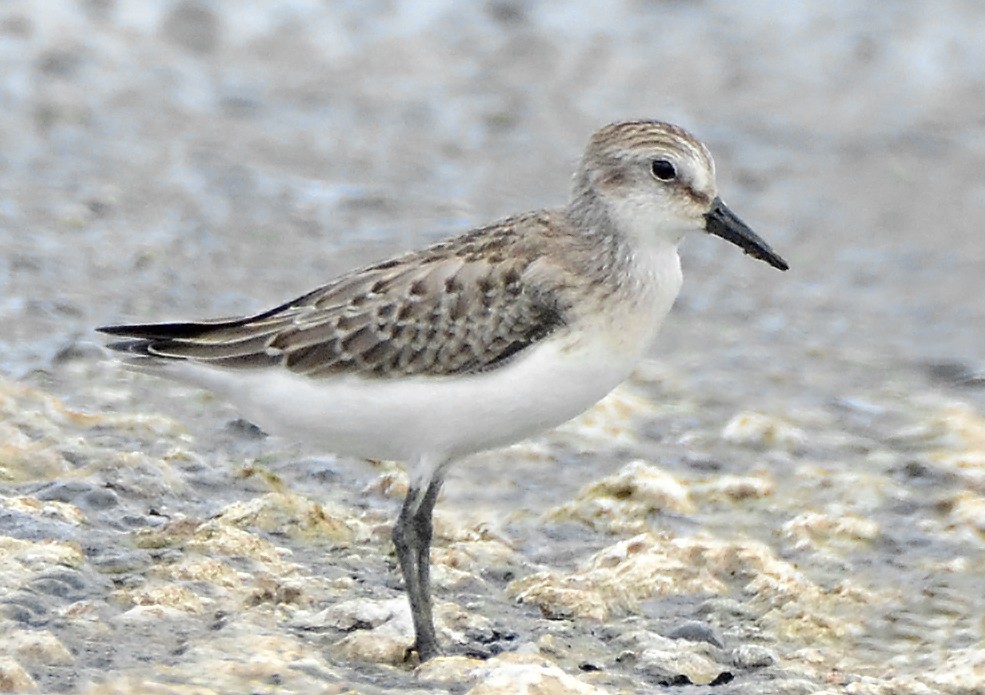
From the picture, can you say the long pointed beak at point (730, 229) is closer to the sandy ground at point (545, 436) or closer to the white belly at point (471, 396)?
the white belly at point (471, 396)

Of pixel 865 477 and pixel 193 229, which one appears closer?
pixel 865 477

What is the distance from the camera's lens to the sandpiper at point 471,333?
5.51 meters

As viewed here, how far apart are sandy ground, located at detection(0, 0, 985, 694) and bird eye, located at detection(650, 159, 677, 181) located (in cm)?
135

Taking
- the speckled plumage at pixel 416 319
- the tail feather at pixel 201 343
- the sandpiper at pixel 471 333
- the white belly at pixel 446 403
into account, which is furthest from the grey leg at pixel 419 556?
the tail feather at pixel 201 343

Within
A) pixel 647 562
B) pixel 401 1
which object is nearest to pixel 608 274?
pixel 647 562

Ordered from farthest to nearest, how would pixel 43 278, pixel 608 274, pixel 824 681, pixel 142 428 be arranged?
pixel 43 278, pixel 142 428, pixel 608 274, pixel 824 681

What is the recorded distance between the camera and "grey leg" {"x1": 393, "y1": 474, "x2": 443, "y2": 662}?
5.23 meters

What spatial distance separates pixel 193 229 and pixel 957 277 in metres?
4.49

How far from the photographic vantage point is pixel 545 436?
740 centimetres

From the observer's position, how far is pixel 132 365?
234 inches

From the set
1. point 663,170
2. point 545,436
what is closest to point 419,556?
point 663,170

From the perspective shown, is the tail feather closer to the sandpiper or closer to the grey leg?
the sandpiper

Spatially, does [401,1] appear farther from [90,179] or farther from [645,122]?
[645,122]

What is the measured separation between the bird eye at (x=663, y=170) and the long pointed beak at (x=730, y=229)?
18cm
